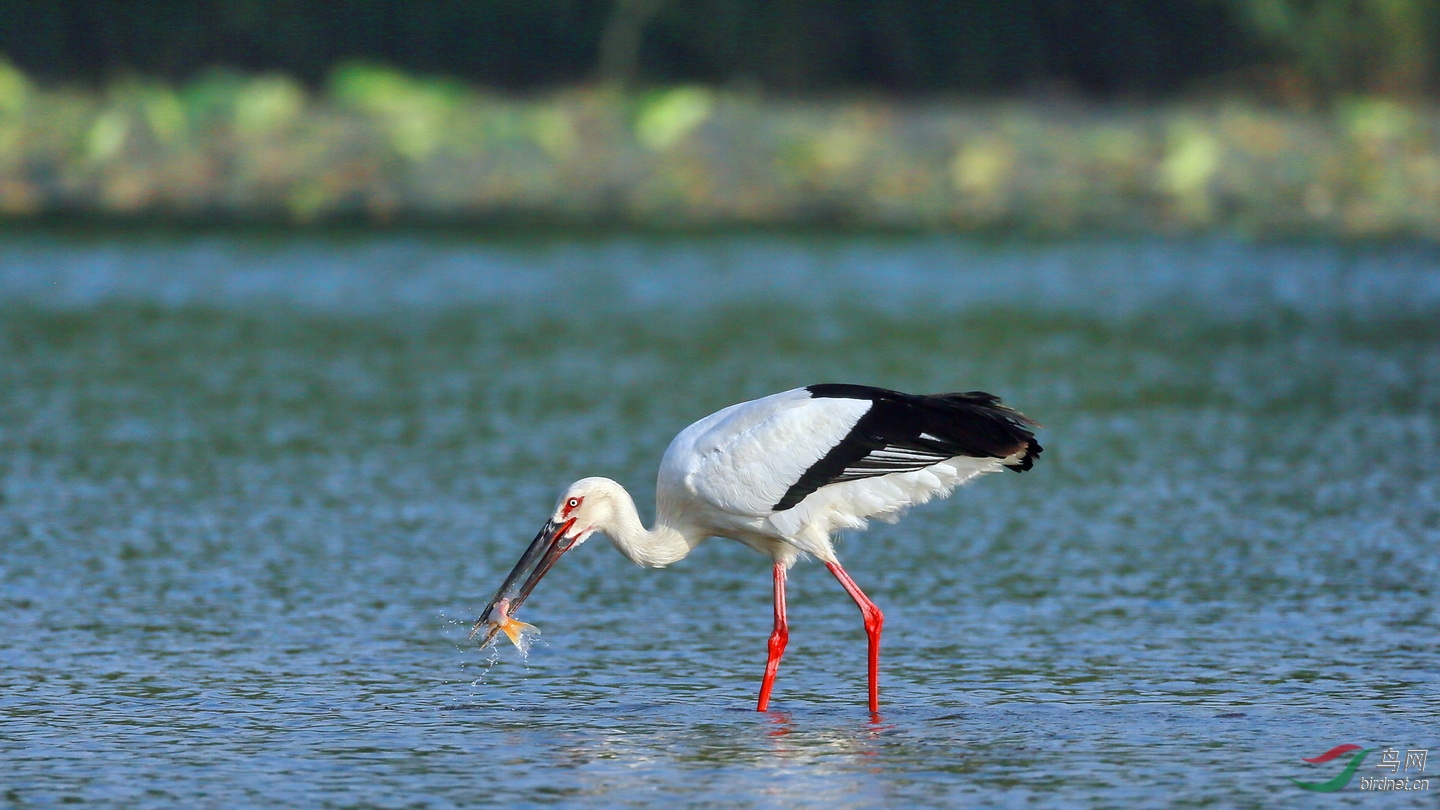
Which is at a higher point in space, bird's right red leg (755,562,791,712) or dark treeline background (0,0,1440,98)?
dark treeline background (0,0,1440,98)

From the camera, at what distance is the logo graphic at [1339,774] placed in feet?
26.2

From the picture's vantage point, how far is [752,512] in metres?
9.43

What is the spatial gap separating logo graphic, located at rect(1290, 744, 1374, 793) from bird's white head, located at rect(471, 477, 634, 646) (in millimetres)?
2868

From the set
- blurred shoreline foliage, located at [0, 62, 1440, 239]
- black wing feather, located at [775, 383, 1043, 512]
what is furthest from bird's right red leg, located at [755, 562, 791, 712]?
blurred shoreline foliage, located at [0, 62, 1440, 239]

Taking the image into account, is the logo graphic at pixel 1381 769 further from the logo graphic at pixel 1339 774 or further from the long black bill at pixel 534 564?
the long black bill at pixel 534 564

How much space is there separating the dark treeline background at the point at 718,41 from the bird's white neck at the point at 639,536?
27.9 m

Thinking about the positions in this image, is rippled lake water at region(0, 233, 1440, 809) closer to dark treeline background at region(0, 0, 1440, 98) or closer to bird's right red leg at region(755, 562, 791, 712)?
bird's right red leg at region(755, 562, 791, 712)

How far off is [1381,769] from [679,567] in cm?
491

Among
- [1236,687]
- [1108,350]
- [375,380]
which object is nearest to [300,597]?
[1236,687]

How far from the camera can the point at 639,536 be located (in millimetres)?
9633

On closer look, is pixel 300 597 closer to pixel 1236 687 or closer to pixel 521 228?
pixel 1236 687

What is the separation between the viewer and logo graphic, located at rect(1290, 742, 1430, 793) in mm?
7992

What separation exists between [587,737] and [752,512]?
1183mm
